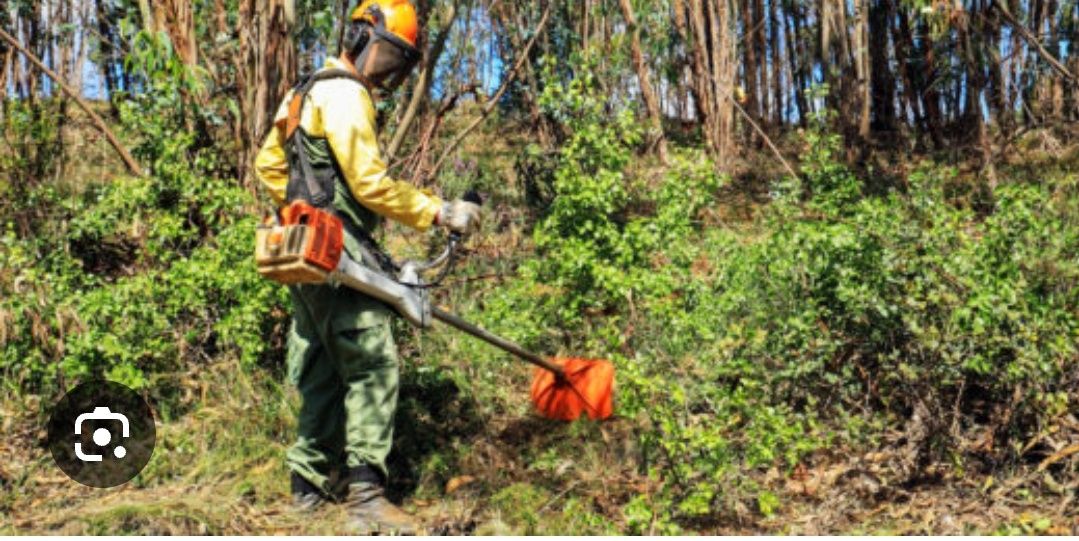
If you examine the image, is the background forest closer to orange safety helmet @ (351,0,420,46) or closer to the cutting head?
the cutting head

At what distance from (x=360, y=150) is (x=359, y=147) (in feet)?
0.04

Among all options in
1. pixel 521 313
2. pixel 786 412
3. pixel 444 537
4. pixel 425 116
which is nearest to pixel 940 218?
pixel 786 412

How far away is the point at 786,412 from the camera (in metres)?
4.50

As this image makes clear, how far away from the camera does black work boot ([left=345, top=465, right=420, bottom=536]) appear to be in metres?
4.10

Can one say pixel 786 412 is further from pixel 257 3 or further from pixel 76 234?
pixel 76 234

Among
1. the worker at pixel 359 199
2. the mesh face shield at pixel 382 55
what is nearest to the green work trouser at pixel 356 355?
the worker at pixel 359 199

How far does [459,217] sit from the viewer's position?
13.3 feet

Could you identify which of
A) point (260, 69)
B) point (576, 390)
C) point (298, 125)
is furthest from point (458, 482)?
point (260, 69)

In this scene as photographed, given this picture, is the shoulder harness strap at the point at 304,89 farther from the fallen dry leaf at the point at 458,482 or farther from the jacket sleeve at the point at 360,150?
the fallen dry leaf at the point at 458,482

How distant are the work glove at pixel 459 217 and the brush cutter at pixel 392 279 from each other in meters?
0.07

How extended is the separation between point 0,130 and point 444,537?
186 inches

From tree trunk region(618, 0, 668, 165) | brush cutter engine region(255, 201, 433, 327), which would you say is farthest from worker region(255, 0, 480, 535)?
tree trunk region(618, 0, 668, 165)

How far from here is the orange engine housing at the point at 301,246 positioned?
3627 millimetres

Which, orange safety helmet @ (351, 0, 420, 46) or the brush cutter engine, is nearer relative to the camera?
the brush cutter engine
